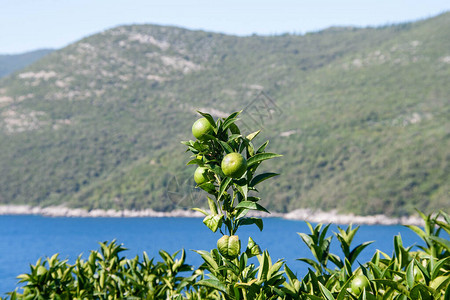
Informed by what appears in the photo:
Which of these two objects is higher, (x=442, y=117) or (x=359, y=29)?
(x=359, y=29)

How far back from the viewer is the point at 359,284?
2139 millimetres

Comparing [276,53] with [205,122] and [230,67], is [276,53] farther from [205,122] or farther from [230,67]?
[205,122]

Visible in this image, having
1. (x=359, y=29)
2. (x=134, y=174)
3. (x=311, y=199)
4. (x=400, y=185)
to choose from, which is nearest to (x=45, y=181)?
(x=134, y=174)

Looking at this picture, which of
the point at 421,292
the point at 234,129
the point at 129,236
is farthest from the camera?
the point at 129,236

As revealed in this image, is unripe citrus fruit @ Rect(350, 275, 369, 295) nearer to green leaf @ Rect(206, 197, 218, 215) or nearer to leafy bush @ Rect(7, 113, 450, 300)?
leafy bush @ Rect(7, 113, 450, 300)

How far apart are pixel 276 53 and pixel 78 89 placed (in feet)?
235

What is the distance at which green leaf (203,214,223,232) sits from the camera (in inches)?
78.7

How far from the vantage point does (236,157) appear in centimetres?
189

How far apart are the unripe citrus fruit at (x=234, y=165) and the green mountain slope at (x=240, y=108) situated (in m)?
79.8

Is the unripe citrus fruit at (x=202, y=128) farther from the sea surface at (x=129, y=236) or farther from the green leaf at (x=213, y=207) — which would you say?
the sea surface at (x=129, y=236)

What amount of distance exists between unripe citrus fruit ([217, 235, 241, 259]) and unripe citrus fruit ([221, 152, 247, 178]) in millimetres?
304

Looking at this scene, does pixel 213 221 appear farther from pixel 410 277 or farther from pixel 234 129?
pixel 410 277

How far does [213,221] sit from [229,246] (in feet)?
0.45

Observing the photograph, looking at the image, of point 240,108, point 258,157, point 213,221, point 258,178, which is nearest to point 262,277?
point 213,221
